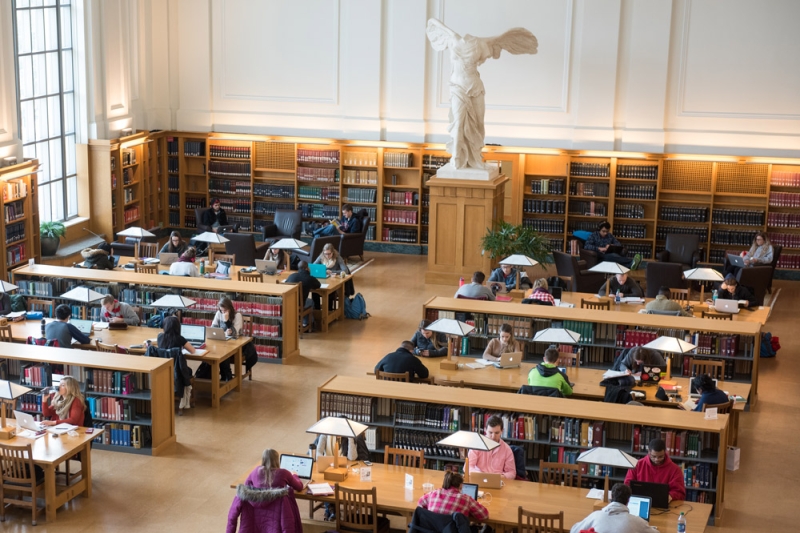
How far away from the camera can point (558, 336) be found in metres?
11.4

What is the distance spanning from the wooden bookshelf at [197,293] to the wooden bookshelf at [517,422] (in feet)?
12.0

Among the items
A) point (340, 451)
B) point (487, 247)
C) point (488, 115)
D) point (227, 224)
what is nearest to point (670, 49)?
point (488, 115)

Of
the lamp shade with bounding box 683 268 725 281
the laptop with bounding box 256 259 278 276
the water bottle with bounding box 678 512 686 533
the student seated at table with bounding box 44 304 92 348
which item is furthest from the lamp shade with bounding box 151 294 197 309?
the water bottle with bounding box 678 512 686 533

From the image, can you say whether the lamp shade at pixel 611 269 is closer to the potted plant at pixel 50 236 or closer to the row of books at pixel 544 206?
the row of books at pixel 544 206

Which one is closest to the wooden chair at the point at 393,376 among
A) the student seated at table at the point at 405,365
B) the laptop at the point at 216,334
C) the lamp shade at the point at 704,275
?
the student seated at table at the point at 405,365

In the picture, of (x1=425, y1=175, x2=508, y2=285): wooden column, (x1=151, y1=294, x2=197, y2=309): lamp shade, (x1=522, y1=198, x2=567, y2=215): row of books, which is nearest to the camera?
(x1=151, y1=294, x2=197, y2=309): lamp shade

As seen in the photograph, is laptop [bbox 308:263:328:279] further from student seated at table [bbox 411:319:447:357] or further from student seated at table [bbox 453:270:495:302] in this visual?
student seated at table [bbox 411:319:447:357]

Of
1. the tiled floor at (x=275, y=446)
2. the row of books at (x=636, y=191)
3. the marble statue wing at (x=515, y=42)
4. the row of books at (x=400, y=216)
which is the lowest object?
A: the tiled floor at (x=275, y=446)

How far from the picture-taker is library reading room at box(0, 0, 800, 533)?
29.9 ft

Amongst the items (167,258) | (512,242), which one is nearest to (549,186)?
(512,242)

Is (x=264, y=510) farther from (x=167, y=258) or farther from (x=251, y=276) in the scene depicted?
(x=167, y=258)

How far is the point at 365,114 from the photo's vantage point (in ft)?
66.0

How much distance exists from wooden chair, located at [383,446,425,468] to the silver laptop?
321 centimetres

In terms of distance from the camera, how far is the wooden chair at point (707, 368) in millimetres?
11367
